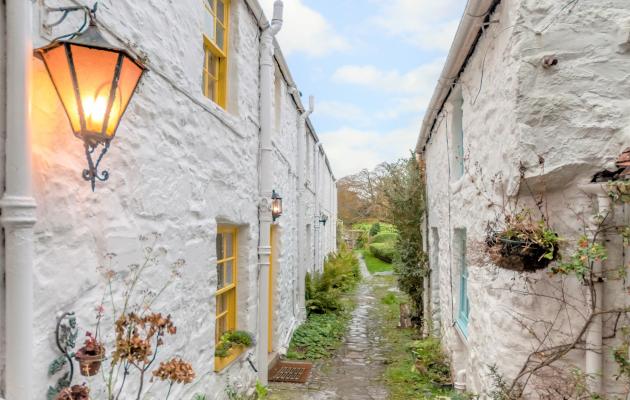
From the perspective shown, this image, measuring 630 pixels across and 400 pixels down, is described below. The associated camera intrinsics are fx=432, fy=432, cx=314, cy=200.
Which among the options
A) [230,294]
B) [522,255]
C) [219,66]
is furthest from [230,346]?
[522,255]

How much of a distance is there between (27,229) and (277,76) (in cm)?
654

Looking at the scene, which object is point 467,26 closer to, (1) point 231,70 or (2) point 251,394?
(1) point 231,70

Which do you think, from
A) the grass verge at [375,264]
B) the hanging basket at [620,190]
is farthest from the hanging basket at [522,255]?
the grass verge at [375,264]

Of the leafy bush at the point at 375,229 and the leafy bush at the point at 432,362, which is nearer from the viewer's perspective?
the leafy bush at the point at 432,362

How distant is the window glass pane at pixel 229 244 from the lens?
5337mm

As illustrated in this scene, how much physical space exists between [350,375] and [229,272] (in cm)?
319

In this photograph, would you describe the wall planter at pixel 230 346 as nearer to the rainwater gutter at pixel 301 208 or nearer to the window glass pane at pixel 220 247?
the window glass pane at pixel 220 247

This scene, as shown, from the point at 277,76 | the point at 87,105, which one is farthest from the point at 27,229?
the point at 277,76

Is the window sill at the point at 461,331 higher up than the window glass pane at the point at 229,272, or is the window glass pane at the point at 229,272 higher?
the window glass pane at the point at 229,272

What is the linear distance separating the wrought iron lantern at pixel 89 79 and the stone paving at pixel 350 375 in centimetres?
469

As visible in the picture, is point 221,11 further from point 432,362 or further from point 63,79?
point 432,362

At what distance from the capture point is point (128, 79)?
2186mm

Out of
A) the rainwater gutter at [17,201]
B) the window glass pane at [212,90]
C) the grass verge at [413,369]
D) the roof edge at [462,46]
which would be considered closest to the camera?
the rainwater gutter at [17,201]

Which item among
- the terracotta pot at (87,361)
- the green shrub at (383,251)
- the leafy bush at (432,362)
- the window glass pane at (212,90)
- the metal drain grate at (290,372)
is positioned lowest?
the metal drain grate at (290,372)
